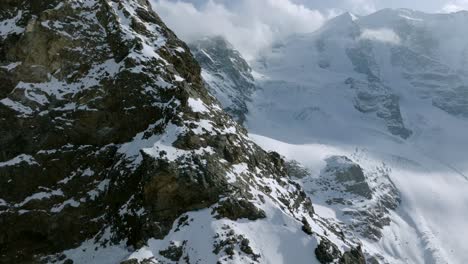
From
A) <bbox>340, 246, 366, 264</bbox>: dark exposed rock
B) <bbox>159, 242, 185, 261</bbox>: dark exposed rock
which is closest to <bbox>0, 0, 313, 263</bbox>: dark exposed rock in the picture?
<bbox>159, 242, 185, 261</bbox>: dark exposed rock

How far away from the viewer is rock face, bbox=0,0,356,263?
52906 mm

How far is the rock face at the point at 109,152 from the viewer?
52.9 metres

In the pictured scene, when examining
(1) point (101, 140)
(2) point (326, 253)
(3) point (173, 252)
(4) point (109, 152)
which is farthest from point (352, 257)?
(1) point (101, 140)

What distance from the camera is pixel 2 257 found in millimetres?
52281

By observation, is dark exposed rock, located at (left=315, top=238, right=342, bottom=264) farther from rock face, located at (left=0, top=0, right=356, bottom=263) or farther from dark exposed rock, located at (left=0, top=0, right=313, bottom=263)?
dark exposed rock, located at (left=0, top=0, right=313, bottom=263)

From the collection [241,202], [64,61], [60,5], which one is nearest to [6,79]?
[64,61]

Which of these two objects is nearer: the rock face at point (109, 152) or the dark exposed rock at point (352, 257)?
the rock face at point (109, 152)

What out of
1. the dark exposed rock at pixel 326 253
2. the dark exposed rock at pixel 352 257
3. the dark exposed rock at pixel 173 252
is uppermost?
the dark exposed rock at pixel 352 257

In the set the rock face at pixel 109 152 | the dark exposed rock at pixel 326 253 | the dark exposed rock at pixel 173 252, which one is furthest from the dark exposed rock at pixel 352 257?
the dark exposed rock at pixel 173 252

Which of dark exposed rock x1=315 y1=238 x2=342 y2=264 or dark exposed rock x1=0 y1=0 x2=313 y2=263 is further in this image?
dark exposed rock x1=0 y1=0 x2=313 y2=263

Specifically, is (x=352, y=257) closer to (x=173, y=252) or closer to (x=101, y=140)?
(x=173, y=252)

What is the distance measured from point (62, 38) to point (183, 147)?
1876 centimetres

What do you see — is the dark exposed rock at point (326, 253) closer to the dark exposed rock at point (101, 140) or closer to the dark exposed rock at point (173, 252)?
the dark exposed rock at point (101, 140)

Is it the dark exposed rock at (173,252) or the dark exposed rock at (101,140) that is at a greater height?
the dark exposed rock at (101,140)
